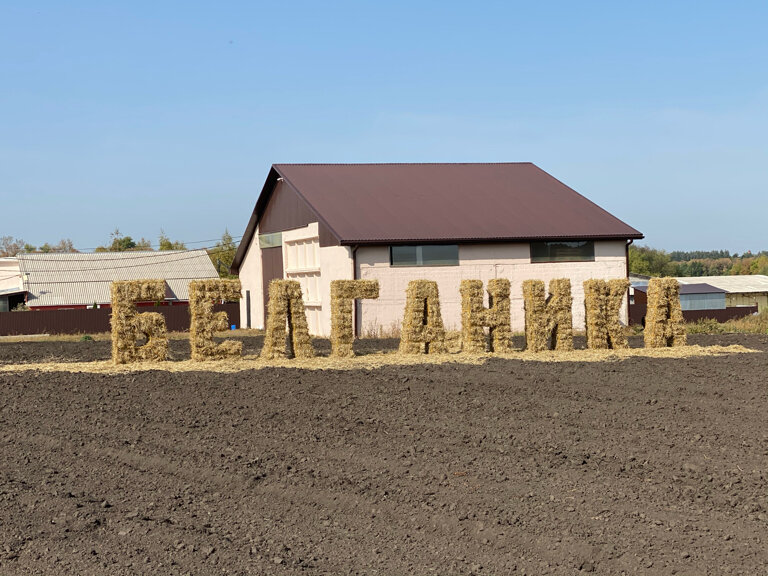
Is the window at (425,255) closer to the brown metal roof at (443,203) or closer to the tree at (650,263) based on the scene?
the brown metal roof at (443,203)

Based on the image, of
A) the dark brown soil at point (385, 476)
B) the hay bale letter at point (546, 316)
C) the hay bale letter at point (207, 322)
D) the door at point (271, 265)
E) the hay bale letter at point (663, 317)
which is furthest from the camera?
the door at point (271, 265)

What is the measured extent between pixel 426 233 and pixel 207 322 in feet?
42.7

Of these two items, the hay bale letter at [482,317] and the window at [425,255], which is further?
the window at [425,255]

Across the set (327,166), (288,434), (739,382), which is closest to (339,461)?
(288,434)

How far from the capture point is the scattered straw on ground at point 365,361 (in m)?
16.9

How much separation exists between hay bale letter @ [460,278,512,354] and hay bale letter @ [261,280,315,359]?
3.67m

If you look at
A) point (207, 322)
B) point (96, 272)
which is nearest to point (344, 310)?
point (207, 322)

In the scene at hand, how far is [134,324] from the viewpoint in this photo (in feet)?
58.5

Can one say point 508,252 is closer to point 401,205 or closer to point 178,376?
point 401,205

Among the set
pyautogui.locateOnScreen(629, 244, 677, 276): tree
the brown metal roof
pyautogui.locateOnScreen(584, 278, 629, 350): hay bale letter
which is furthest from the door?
pyautogui.locateOnScreen(629, 244, 677, 276): tree

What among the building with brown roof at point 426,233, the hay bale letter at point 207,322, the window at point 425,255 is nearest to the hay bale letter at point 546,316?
the hay bale letter at point 207,322

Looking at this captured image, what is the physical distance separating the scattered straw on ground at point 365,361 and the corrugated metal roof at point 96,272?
47234 mm

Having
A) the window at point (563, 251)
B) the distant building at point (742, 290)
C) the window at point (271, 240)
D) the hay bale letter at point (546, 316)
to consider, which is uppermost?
the window at point (271, 240)

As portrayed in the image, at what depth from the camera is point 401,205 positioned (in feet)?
106
